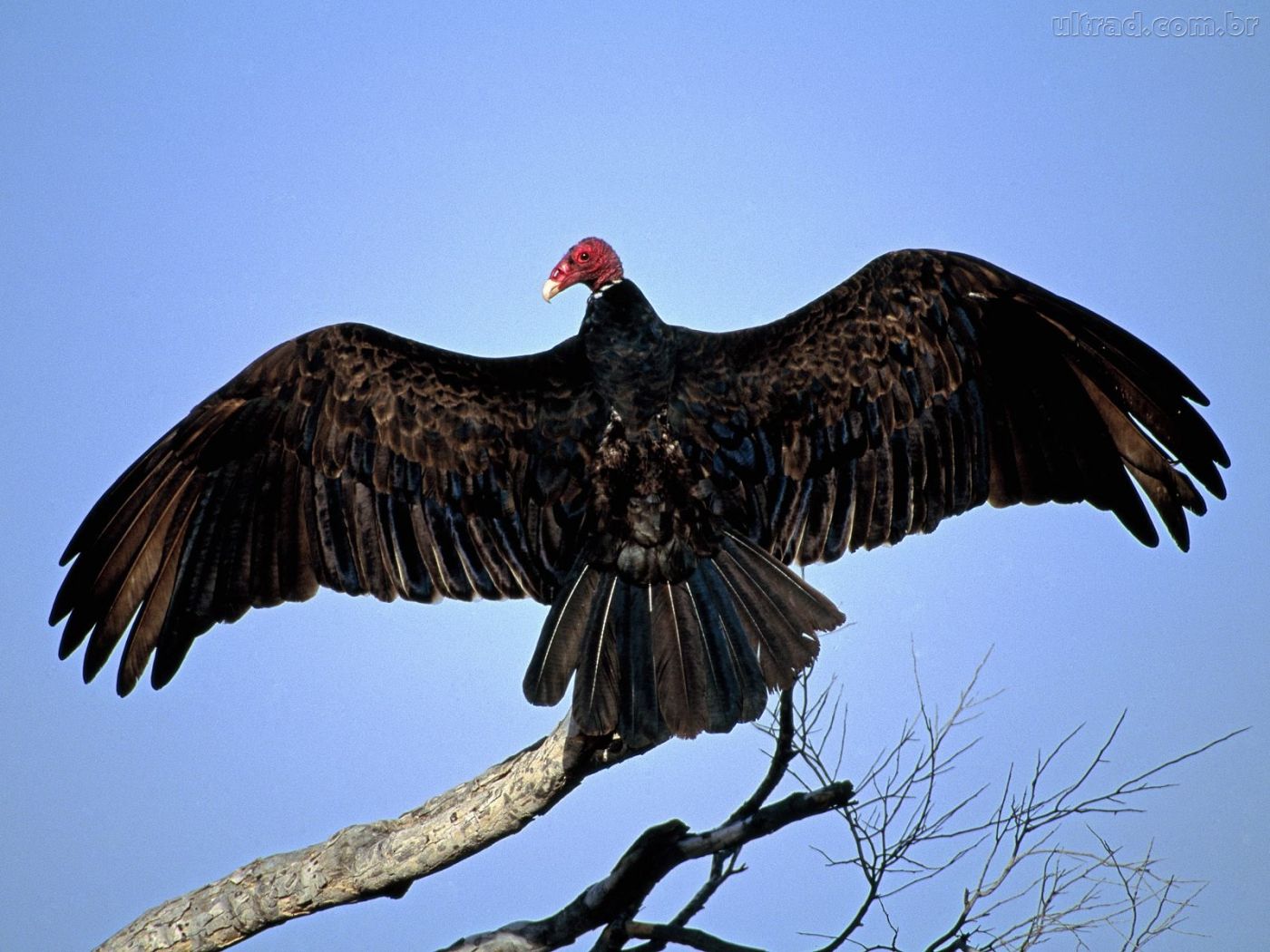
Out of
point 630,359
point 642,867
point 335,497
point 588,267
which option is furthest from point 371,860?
point 588,267

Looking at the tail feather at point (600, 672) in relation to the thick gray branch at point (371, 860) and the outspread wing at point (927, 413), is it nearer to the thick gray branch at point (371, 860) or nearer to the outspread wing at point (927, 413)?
the thick gray branch at point (371, 860)

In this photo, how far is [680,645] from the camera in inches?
140

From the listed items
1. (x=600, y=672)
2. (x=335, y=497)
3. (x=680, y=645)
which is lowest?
(x=600, y=672)

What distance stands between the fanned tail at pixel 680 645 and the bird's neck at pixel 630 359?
1.55 ft

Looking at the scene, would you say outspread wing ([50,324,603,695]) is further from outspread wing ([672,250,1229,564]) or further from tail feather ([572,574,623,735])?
outspread wing ([672,250,1229,564])

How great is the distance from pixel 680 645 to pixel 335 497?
50.8 inches

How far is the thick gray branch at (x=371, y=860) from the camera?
332 cm

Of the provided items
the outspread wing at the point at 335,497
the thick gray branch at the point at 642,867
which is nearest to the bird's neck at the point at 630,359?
the outspread wing at the point at 335,497

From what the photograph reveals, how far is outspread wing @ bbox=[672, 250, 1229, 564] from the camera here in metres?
3.96

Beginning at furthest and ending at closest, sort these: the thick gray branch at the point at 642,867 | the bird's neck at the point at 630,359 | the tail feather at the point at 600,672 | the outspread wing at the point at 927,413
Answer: the outspread wing at the point at 927,413 → the bird's neck at the point at 630,359 → the thick gray branch at the point at 642,867 → the tail feather at the point at 600,672

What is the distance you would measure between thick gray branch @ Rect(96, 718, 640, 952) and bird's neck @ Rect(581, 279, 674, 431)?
3.27 feet

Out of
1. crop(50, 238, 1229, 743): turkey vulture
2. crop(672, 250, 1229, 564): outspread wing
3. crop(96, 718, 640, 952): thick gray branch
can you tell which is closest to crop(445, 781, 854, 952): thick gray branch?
crop(96, 718, 640, 952): thick gray branch

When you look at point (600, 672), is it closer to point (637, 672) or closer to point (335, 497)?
point (637, 672)

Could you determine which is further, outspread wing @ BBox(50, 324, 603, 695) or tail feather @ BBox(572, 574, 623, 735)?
outspread wing @ BBox(50, 324, 603, 695)
